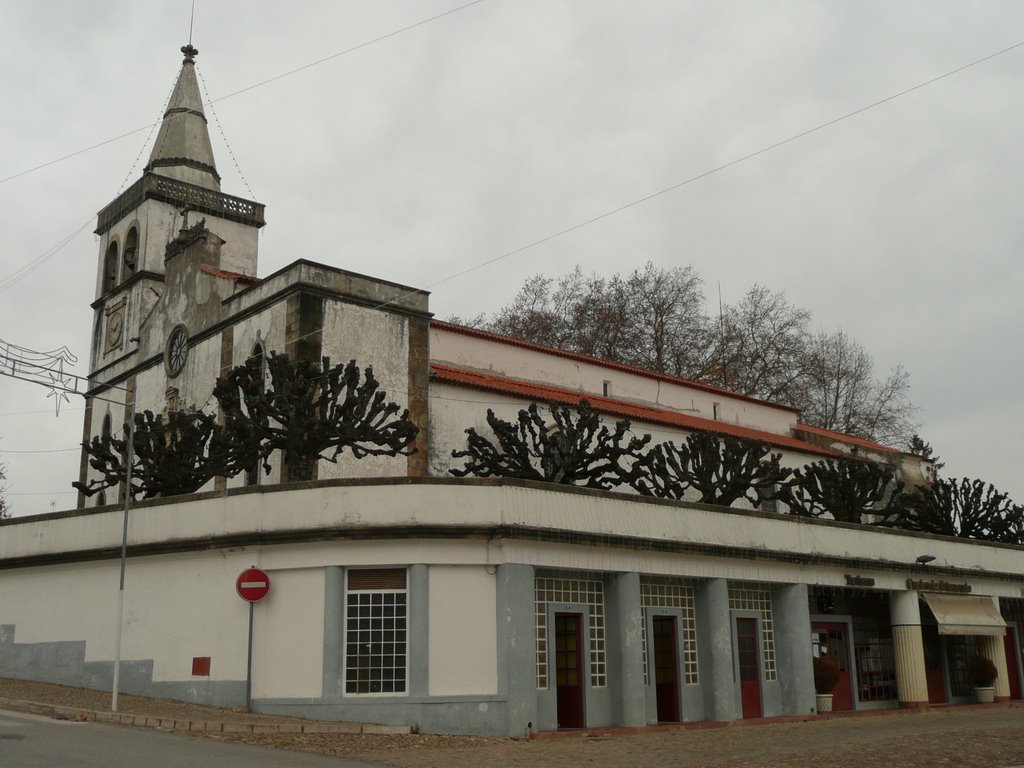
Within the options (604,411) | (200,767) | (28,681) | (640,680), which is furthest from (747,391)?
(200,767)

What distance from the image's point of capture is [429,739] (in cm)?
1747

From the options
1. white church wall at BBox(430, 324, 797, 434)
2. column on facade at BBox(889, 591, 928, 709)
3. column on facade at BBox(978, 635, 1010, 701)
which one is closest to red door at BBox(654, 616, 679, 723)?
column on facade at BBox(889, 591, 928, 709)

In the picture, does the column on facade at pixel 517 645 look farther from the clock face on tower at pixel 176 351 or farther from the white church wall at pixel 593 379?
the clock face on tower at pixel 176 351

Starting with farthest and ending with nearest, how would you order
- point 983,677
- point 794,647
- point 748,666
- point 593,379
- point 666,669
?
1. point 593,379
2. point 983,677
3. point 794,647
4. point 748,666
5. point 666,669

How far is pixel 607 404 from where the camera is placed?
1487 inches

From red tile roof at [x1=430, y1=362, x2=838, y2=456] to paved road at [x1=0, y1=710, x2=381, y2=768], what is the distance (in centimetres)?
1696

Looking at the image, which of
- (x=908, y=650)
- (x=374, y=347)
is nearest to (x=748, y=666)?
(x=908, y=650)

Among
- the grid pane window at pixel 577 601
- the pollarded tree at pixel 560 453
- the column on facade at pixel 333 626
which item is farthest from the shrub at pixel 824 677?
the column on facade at pixel 333 626

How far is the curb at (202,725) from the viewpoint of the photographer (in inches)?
658

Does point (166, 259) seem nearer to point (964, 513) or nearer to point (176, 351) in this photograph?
point (176, 351)

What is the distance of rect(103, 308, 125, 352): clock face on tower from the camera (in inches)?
1612

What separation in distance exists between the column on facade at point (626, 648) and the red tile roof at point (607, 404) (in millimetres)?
9973

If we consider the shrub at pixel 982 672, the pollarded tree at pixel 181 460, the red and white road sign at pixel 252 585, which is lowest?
the shrub at pixel 982 672

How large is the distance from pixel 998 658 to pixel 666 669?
1401cm
